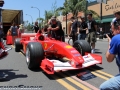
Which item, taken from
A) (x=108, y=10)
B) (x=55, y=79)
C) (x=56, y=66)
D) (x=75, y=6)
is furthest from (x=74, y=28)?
(x=108, y=10)

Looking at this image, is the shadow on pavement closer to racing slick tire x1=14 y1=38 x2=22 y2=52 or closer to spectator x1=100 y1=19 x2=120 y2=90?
spectator x1=100 y1=19 x2=120 y2=90

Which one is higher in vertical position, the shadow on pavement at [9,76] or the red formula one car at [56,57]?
the red formula one car at [56,57]

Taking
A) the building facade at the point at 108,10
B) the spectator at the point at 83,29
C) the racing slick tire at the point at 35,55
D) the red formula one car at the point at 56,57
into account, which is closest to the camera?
the red formula one car at the point at 56,57

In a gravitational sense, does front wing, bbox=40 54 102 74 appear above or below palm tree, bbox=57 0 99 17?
below

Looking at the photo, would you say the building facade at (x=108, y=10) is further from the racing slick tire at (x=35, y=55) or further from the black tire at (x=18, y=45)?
the racing slick tire at (x=35, y=55)

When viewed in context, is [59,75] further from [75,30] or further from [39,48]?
[75,30]

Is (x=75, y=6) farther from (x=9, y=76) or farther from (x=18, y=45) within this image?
(x=9, y=76)

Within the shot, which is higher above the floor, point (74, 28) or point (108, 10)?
point (108, 10)

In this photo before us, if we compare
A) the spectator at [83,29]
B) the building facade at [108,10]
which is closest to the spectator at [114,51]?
the spectator at [83,29]

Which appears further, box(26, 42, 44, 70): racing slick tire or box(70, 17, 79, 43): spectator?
box(70, 17, 79, 43): spectator

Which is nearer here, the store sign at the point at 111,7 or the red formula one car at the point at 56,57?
the red formula one car at the point at 56,57

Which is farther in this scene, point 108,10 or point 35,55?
point 108,10

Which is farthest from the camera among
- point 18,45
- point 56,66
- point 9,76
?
point 18,45


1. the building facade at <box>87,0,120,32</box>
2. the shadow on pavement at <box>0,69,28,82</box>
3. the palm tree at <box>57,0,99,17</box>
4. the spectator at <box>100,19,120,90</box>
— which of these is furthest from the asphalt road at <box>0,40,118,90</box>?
the palm tree at <box>57,0,99,17</box>
